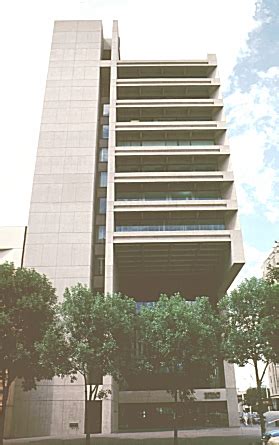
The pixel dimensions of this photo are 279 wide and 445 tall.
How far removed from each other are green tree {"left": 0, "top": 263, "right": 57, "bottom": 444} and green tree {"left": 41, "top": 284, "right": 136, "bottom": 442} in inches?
48.5

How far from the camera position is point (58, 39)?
5912 cm

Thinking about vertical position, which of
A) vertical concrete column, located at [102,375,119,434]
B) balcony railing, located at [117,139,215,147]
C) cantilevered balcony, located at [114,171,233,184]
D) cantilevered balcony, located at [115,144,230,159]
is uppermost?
balcony railing, located at [117,139,215,147]

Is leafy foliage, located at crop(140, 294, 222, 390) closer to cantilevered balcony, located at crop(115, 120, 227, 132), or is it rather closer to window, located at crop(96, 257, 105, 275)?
window, located at crop(96, 257, 105, 275)

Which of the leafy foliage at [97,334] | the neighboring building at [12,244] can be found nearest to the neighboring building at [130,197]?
the neighboring building at [12,244]

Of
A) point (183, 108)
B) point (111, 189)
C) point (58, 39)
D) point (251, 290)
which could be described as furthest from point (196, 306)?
point (58, 39)

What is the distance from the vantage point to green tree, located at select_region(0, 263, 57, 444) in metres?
Answer: 29.9

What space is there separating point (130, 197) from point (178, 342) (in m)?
23.8

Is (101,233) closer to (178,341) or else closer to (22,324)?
(22,324)

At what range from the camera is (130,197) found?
51062mm

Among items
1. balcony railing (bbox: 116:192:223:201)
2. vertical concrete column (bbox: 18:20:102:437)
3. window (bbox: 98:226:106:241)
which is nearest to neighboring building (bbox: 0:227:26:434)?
vertical concrete column (bbox: 18:20:102:437)

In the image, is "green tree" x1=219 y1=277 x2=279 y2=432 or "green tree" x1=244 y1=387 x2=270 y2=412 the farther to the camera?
"green tree" x1=244 y1=387 x2=270 y2=412

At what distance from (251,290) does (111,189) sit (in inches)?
855

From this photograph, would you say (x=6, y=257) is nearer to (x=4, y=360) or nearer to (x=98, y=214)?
(x=98, y=214)

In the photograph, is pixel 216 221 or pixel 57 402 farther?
pixel 216 221
